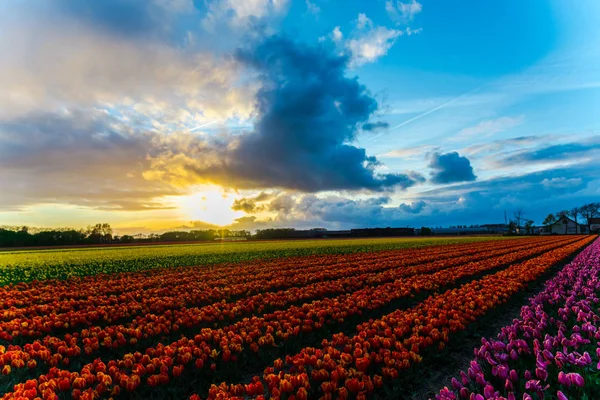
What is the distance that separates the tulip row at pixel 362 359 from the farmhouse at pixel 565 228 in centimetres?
14714

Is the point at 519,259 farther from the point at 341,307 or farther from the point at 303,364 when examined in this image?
the point at 303,364

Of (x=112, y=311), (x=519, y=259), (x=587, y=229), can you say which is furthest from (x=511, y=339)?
(x=587, y=229)

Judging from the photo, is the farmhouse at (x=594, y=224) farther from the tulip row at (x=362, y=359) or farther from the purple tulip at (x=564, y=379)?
the purple tulip at (x=564, y=379)

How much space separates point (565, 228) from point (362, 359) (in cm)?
15600

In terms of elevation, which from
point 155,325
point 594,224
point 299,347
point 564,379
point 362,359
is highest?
point 594,224

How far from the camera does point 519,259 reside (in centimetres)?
2514

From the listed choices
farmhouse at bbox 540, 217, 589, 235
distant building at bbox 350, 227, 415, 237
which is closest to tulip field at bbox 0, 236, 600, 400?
distant building at bbox 350, 227, 415, 237

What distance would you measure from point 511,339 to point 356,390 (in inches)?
116

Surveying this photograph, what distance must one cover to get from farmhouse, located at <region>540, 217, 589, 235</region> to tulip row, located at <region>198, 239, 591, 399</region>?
483 ft

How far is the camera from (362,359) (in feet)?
17.6

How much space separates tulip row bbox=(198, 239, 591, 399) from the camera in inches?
186

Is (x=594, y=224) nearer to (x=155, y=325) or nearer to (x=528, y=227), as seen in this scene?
(x=528, y=227)

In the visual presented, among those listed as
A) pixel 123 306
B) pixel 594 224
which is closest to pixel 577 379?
pixel 123 306

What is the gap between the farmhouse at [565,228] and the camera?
417ft
